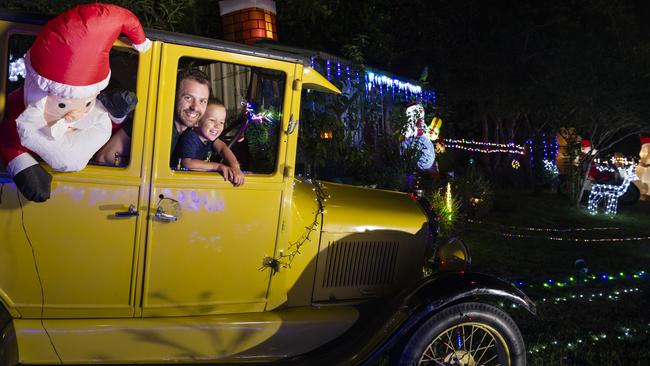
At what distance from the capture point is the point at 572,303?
226 inches

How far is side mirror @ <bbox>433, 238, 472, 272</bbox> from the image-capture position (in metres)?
3.67

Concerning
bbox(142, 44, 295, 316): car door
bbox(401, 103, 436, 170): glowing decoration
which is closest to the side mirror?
bbox(142, 44, 295, 316): car door

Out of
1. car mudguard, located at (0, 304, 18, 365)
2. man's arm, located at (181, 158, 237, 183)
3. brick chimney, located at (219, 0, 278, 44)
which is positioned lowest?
car mudguard, located at (0, 304, 18, 365)

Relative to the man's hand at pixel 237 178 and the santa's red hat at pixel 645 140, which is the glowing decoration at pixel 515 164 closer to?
the santa's red hat at pixel 645 140

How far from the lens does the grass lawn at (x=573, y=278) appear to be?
449 cm

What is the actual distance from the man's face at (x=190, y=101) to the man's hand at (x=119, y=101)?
0.29 meters

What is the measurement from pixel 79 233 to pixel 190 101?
2.98ft

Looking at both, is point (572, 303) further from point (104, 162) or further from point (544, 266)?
point (104, 162)

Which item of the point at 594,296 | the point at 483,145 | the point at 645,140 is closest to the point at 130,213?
the point at 594,296

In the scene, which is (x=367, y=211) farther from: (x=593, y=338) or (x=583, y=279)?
(x=583, y=279)

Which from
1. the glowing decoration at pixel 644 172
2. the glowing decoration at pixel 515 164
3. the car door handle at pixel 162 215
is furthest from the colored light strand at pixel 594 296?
the glowing decoration at pixel 515 164

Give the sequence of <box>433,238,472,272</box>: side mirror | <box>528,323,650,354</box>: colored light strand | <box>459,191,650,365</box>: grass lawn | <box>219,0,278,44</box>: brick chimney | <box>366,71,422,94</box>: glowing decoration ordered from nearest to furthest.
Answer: <box>219,0,278,44</box>: brick chimney → <box>433,238,472,272</box>: side mirror → <box>528,323,650,354</box>: colored light strand → <box>459,191,650,365</box>: grass lawn → <box>366,71,422,94</box>: glowing decoration

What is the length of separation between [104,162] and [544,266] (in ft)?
21.3

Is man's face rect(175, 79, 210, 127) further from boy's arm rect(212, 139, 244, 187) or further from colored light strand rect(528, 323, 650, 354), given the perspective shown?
colored light strand rect(528, 323, 650, 354)
